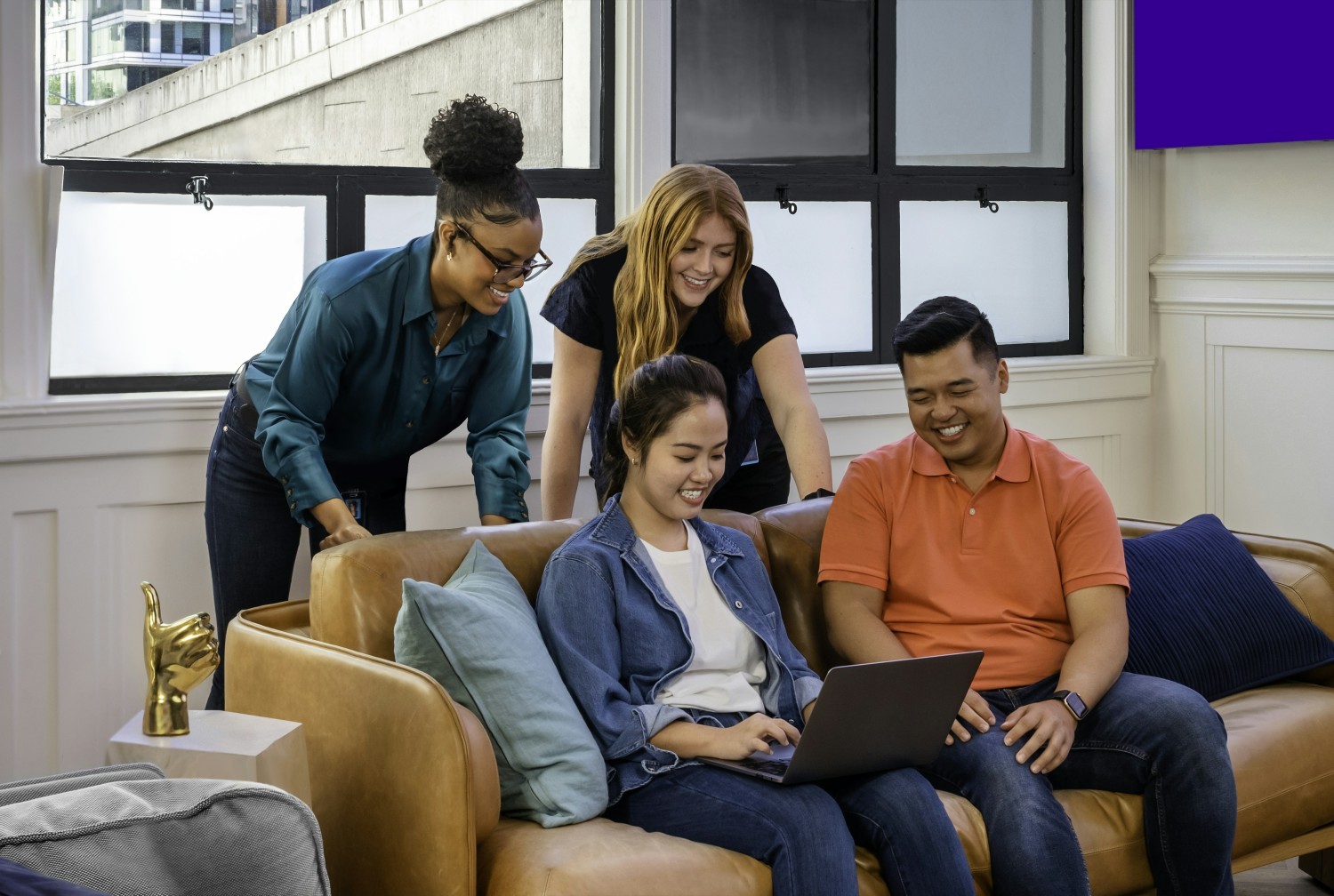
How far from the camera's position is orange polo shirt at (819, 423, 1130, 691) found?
8.07 ft

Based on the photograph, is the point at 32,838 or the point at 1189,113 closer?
the point at 32,838

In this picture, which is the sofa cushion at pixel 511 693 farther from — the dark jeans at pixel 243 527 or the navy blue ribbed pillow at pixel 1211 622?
the navy blue ribbed pillow at pixel 1211 622

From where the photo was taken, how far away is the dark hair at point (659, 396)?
2.26 m

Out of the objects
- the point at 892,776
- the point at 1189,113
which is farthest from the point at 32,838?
the point at 1189,113

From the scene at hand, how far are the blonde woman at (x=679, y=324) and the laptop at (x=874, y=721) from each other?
69 centimetres

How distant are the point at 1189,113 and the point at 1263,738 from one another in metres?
2.26

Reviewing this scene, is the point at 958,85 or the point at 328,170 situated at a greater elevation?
the point at 958,85

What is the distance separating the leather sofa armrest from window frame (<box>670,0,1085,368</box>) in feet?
6.67

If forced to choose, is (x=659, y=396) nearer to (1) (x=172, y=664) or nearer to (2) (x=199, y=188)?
(1) (x=172, y=664)

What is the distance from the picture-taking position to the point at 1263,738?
2.49 meters

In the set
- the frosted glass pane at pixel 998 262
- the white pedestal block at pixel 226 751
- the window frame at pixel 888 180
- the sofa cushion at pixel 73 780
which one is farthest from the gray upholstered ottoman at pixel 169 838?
→ the frosted glass pane at pixel 998 262

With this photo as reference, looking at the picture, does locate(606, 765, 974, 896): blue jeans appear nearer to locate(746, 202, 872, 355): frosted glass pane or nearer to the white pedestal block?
the white pedestal block

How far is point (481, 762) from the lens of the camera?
6.33ft

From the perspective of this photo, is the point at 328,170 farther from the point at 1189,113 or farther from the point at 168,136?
the point at 1189,113
